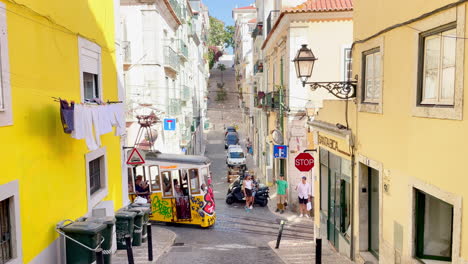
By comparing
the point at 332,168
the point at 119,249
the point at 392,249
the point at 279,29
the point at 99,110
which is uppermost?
the point at 279,29

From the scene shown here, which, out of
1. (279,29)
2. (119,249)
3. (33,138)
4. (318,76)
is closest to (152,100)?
(279,29)

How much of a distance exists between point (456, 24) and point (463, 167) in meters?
1.66

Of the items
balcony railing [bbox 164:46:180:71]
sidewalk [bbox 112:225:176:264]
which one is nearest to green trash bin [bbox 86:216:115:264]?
sidewalk [bbox 112:225:176:264]

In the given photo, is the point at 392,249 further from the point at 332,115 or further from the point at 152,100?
the point at 152,100

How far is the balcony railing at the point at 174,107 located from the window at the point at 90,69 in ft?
41.6

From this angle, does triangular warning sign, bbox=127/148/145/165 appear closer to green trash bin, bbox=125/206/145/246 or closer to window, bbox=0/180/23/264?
green trash bin, bbox=125/206/145/246

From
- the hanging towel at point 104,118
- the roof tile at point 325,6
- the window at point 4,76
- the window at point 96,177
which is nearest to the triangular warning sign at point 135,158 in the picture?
the window at point 96,177

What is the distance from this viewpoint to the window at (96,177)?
906cm

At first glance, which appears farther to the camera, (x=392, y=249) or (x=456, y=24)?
(x=392, y=249)

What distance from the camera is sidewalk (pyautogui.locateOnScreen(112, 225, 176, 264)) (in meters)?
10.2

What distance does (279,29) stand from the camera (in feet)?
64.6

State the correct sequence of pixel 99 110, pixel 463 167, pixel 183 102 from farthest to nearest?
1. pixel 183 102
2. pixel 99 110
3. pixel 463 167

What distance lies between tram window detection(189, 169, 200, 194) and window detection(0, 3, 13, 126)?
913cm

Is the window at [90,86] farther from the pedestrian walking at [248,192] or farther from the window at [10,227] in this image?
the pedestrian walking at [248,192]
